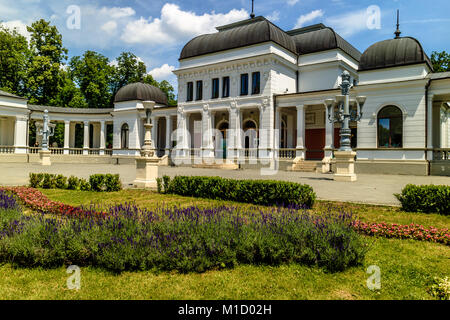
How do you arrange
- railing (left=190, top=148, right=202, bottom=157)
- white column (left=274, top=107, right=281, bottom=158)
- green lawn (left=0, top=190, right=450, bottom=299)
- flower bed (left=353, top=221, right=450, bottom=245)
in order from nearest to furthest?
green lawn (left=0, top=190, right=450, bottom=299), flower bed (left=353, top=221, right=450, bottom=245), white column (left=274, top=107, right=281, bottom=158), railing (left=190, top=148, right=202, bottom=157)

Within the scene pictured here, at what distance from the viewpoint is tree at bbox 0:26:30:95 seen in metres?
45.6

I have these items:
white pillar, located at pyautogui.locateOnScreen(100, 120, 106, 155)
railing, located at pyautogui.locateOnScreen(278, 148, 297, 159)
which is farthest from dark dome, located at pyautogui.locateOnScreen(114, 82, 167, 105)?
railing, located at pyautogui.locateOnScreen(278, 148, 297, 159)

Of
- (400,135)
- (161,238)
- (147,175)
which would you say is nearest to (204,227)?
(161,238)

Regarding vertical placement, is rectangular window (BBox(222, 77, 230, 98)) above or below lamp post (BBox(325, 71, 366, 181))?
above

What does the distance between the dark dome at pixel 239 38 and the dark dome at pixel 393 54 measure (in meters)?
8.77

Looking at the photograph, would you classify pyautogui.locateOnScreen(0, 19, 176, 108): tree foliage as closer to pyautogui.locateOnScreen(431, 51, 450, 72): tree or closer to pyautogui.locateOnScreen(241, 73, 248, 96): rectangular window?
pyautogui.locateOnScreen(241, 73, 248, 96): rectangular window

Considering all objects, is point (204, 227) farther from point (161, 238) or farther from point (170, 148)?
point (170, 148)

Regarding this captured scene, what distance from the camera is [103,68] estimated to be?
53375 mm

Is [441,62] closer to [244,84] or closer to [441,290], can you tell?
[244,84]

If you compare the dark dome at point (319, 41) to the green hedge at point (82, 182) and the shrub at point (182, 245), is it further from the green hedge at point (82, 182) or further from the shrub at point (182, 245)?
the shrub at point (182, 245)

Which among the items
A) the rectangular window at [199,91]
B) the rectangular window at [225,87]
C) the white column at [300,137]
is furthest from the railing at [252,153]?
the rectangular window at [199,91]

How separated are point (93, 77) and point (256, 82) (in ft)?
113

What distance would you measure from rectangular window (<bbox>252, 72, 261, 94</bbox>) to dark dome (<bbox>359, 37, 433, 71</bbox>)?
29.2 feet

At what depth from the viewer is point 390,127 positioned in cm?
2261
